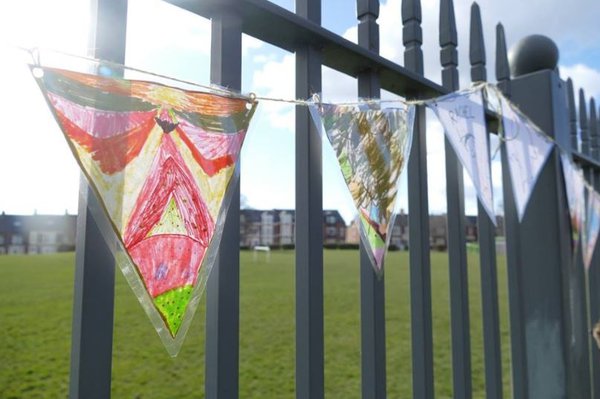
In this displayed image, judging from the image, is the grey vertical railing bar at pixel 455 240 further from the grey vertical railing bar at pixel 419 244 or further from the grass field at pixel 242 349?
the grass field at pixel 242 349

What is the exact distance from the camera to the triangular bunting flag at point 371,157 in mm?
1030

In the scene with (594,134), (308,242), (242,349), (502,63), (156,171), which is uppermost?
(502,63)

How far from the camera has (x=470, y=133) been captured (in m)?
1.40

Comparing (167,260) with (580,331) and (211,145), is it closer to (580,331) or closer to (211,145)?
(211,145)

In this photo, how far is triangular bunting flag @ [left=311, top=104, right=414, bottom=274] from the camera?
40.6 inches

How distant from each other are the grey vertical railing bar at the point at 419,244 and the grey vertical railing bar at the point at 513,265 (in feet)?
1.93

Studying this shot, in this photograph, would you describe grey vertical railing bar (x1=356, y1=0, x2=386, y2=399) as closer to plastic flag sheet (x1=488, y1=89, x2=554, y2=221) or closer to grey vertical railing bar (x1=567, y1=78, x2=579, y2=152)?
plastic flag sheet (x1=488, y1=89, x2=554, y2=221)

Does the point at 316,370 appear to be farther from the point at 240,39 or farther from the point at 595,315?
the point at 595,315

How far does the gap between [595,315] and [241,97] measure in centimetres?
239

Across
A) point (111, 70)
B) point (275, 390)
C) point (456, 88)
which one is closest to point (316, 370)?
point (111, 70)

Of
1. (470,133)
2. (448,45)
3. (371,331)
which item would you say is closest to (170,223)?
(371,331)

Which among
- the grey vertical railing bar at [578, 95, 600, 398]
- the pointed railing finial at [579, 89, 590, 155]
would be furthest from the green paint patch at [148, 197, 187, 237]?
the pointed railing finial at [579, 89, 590, 155]

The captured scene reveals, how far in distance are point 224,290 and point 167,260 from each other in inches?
6.4

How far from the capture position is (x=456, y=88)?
156 cm
